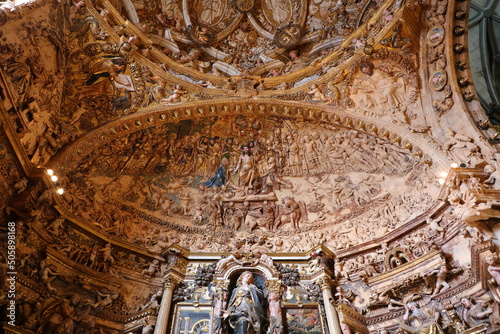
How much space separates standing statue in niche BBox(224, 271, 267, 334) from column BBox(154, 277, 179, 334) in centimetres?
124

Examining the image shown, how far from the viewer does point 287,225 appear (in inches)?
358

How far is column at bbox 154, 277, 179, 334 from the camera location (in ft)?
21.7

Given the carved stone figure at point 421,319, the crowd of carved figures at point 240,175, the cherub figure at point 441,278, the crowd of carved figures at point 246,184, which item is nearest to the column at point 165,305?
the crowd of carved figures at point 240,175

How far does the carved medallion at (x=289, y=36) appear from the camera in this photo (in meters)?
11.3

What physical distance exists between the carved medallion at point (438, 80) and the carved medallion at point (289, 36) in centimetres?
453

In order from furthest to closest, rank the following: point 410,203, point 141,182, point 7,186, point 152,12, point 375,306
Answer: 1. point 152,12
2. point 141,182
3. point 410,203
4. point 375,306
5. point 7,186

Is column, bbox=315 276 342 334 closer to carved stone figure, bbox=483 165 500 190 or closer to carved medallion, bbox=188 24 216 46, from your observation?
carved stone figure, bbox=483 165 500 190

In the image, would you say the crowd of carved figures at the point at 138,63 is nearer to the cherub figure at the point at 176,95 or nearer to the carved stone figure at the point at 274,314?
the cherub figure at the point at 176,95

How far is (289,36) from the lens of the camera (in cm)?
1134

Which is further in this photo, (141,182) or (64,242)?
(141,182)

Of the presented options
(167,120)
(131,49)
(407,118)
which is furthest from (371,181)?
(131,49)

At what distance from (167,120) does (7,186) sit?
4.28 meters

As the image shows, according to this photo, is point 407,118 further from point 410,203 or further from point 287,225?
point 287,225

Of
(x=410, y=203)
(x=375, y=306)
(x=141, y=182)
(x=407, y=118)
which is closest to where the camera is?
(x=375, y=306)
